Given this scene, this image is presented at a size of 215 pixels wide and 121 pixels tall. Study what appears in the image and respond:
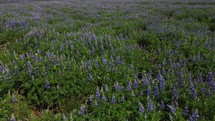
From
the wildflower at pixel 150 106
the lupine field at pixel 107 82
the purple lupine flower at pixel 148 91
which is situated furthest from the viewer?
the purple lupine flower at pixel 148 91

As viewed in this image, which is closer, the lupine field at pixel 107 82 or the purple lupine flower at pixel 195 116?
the purple lupine flower at pixel 195 116

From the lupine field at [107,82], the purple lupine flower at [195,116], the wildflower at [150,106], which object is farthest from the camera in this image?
the lupine field at [107,82]

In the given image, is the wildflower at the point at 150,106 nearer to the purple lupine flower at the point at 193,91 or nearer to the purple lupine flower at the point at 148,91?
the purple lupine flower at the point at 148,91

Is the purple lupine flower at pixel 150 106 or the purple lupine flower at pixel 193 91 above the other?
the purple lupine flower at pixel 193 91

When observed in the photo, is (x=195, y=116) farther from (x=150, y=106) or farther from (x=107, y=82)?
(x=107, y=82)

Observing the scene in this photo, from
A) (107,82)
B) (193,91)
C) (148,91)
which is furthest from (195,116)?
(107,82)

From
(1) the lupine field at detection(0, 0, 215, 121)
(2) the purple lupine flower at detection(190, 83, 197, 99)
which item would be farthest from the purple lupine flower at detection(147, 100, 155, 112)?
(2) the purple lupine flower at detection(190, 83, 197, 99)

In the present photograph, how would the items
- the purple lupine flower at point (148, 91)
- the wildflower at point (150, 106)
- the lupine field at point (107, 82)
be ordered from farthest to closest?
1. the purple lupine flower at point (148, 91)
2. the lupine field at point (107, 82)
3. the wildflower at point (150, 106)

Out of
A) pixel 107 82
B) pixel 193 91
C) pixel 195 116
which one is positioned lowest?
pixel 107 82

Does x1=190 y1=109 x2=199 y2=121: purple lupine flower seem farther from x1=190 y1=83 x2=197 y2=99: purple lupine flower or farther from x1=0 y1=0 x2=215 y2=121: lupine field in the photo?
x1=190 y1=83 x2=197 y2=99: purple lupine flower

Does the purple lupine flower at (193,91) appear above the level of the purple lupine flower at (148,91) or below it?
above

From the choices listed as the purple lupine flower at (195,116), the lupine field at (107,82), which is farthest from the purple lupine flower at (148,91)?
the purple lupine flower at (195,116)

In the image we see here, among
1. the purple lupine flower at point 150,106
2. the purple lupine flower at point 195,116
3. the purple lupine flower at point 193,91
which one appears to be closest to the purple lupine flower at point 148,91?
the purple lupine flower at point 150,106

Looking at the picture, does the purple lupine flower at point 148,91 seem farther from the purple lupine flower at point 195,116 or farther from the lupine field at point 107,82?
the purple lupine flower at point 195,116
